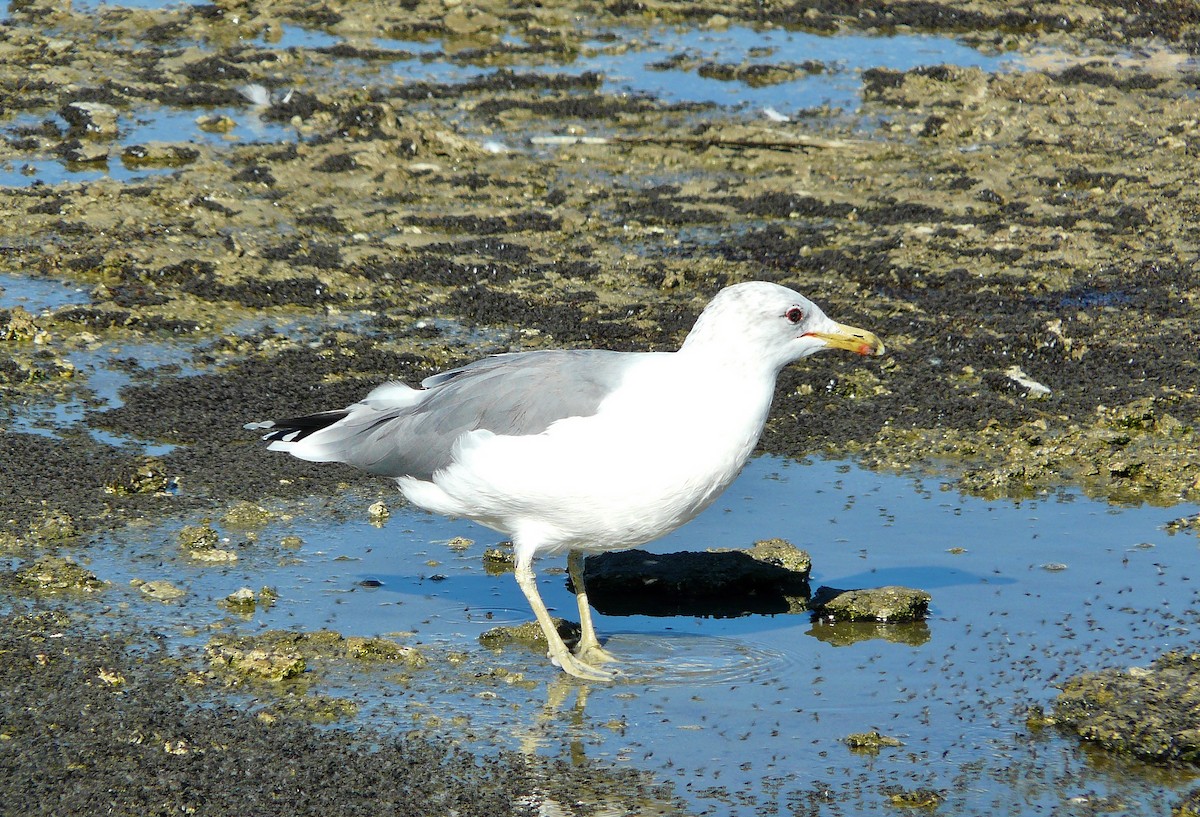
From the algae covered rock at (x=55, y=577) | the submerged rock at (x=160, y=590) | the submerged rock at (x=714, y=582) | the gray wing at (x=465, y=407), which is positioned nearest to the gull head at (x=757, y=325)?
the gray wing at (x=465, y=407)

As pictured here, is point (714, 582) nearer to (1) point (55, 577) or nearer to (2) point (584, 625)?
(2) point (584, 625)

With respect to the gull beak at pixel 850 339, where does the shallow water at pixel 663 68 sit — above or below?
below

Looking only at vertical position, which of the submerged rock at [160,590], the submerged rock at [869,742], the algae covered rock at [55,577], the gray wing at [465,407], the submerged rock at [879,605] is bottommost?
the submerged rock at [160,590]

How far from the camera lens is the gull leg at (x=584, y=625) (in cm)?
591

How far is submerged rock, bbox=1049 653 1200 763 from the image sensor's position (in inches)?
191

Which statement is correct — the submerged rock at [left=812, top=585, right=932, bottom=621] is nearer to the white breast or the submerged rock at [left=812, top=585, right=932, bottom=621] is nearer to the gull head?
the white breast

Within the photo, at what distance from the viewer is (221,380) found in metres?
8.45

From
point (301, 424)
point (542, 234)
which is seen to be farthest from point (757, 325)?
point (542, 234)

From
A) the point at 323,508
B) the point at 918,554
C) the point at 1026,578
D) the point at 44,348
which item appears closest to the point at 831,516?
the point at 918,554

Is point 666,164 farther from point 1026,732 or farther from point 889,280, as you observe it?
→ point 1026,732

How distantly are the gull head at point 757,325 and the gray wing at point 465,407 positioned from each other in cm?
37

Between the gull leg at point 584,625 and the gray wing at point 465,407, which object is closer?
the gray wing at point 465,407

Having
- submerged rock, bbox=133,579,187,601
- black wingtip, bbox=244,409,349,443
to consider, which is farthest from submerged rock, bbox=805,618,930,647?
submerged rock, bbox=133,579,187,601

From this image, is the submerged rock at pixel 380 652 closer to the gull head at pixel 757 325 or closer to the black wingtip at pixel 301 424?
the black wingtip at pixel 301 424
